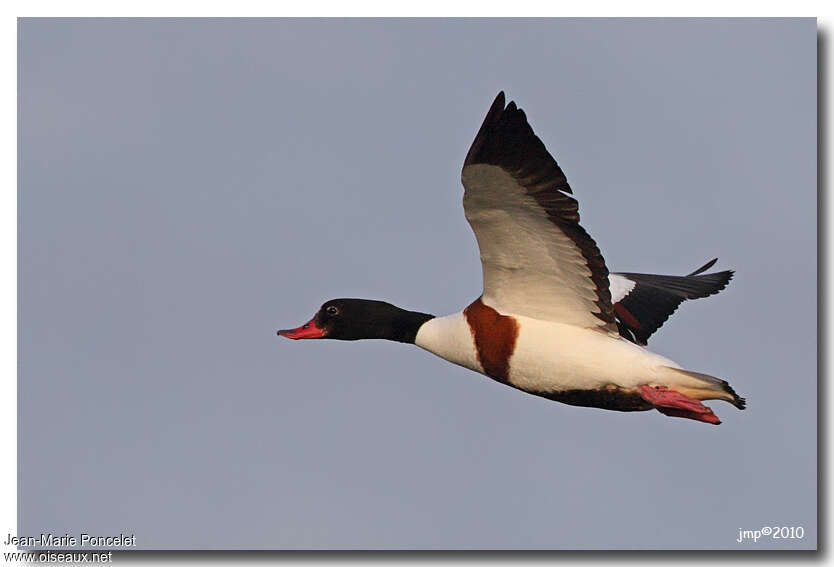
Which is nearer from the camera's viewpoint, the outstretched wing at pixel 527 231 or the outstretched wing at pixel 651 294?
the outstretched wing at pixel 527 231

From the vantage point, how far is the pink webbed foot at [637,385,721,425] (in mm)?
7633

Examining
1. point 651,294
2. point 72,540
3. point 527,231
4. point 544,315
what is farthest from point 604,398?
point 72,540

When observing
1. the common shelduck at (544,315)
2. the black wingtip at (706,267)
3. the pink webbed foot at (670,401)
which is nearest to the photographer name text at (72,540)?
the common shelduck at (544,315)

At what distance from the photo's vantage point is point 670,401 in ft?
25.0

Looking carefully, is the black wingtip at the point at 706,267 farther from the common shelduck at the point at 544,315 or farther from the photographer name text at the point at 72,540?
the photographer name text at the point at 72,540

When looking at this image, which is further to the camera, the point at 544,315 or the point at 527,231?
the point at 544,315

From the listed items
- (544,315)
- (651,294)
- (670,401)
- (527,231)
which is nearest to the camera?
(527,231)

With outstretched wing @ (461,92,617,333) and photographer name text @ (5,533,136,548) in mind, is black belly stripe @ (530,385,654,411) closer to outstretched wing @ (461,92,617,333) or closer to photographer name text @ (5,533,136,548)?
outstretched wing @ (461,92,617,333)

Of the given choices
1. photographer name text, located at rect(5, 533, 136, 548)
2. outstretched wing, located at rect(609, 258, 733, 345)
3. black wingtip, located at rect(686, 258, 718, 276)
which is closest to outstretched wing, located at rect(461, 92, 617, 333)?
outstretched wing, located at rect(609, 258, 733, 345)

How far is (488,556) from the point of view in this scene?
862cm

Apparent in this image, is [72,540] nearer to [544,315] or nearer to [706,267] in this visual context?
[544,315]

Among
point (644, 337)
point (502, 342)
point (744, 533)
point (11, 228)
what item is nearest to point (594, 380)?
point (502, 342)

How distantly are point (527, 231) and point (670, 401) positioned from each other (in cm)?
136

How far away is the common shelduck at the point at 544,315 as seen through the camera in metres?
7.03
